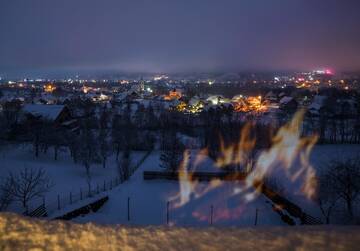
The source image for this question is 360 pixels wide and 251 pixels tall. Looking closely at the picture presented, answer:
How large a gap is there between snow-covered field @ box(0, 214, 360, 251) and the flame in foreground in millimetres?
11170

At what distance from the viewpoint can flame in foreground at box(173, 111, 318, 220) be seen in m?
19.3

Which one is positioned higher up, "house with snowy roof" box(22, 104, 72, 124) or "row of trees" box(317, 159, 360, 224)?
"house with snowy roof" box(22, 104, 72, 124)

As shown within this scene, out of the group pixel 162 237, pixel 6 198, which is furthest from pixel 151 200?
pixel 162 237

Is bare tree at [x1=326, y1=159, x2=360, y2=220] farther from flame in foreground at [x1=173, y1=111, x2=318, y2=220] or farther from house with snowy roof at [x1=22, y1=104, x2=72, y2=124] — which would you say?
house with snowy roof at [x1=22, y1=104, x2=72, y2=124]

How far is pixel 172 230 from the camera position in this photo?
15.0ft

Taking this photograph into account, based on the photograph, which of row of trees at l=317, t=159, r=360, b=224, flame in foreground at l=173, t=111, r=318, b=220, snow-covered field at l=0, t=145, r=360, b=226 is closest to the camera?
row of trees at l=317, t=159, r=360, b=224

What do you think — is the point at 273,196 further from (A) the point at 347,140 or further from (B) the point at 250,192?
(A) the point at 347,140

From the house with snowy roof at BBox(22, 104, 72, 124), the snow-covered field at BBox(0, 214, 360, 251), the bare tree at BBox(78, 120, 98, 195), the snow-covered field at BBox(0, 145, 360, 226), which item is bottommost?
the snow-covered field at BBox(0, 145, 360, 226)

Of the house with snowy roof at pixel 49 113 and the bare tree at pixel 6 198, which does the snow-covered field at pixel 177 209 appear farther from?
the house with snowy roof at pixel 49 113

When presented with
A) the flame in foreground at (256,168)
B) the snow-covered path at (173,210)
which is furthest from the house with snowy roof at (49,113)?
the snow-covered path at (173,210)

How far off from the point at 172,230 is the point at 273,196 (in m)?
14.4

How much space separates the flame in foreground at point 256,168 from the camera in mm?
19281

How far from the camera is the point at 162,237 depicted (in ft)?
14.4

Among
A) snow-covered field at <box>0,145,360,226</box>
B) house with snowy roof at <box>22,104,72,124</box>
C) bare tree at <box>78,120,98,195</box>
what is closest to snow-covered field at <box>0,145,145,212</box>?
snow-covered field at <box>0,145,360,226</box>
